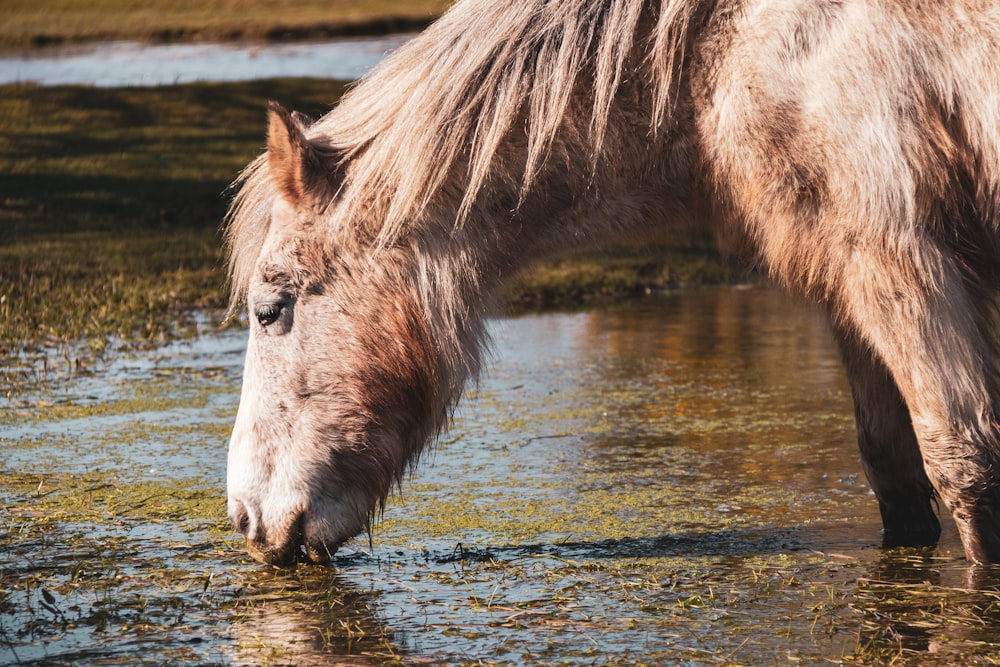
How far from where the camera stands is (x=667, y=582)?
3.99 metres

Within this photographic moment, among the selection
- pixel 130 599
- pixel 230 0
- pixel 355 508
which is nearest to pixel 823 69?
pixel 355 508

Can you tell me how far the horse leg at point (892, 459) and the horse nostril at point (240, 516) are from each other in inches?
81.2

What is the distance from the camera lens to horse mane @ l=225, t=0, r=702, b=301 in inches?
155

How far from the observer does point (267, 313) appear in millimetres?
4023

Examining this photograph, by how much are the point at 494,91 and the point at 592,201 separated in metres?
0.48

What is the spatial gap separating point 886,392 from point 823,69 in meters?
1.25

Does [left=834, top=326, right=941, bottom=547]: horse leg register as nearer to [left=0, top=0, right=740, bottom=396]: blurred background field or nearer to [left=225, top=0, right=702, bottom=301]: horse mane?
[left=0, top=0, right=740, bottom=396]: blurred background field

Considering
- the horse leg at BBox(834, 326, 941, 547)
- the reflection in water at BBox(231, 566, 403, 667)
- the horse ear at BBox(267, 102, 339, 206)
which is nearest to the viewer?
the reflection in water at BBox(231, 566, 403, 667)

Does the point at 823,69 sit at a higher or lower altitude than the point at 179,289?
higher

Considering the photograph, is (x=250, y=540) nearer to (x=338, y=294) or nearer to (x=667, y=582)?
(x=338, y=294)

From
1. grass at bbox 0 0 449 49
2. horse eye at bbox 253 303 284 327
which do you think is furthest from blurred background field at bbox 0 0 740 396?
grass at bbox 0 0 449 49

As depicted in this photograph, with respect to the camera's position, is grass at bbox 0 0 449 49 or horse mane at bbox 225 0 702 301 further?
grass at bbox 0 0 449 49

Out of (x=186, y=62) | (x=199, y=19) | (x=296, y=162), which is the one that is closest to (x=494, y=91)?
(x=296, y=162)

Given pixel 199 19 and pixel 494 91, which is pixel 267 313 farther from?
pixel 199 19
